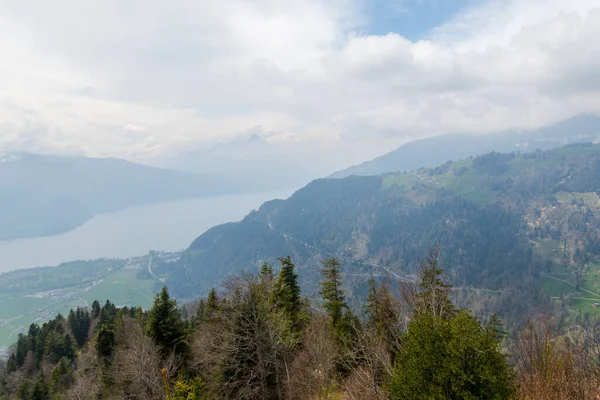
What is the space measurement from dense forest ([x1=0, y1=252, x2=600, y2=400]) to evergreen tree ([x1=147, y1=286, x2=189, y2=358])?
8 centimetres

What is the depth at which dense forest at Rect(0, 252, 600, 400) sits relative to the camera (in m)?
9.30

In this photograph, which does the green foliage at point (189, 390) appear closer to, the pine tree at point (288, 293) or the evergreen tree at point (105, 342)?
the pine tree at point (288, 293)

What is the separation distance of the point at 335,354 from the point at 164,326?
13599mm

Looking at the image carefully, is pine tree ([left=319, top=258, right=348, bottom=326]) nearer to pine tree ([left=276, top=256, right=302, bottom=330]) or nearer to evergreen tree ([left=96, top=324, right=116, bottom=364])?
pine tree ([left=276, top=256, right=302, bottom=330])

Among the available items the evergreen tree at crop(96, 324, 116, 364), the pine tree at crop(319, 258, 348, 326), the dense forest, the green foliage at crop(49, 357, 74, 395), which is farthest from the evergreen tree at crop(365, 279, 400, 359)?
the green foliage at crop(49, 357, 74, 395)

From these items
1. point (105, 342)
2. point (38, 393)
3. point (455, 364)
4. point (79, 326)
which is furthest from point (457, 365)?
point (79, 326)

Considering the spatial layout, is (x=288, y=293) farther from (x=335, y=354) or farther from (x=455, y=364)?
(x=455, y=364)

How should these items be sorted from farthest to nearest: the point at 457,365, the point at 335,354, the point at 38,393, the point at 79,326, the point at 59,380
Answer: the point at 79,326, the point at 59,380, the point at 38,393, the point at 335,354, the point at 457,365

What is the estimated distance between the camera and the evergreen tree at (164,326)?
2505cm

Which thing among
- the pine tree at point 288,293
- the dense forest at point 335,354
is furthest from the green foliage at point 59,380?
the pine tree at point 288,293

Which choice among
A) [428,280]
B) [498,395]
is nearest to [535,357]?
[498,395]

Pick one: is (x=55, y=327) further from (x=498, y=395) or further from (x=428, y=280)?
(x=498, y=395)

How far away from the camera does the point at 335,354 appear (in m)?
19.1

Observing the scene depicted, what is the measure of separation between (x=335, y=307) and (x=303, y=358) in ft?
25.8
